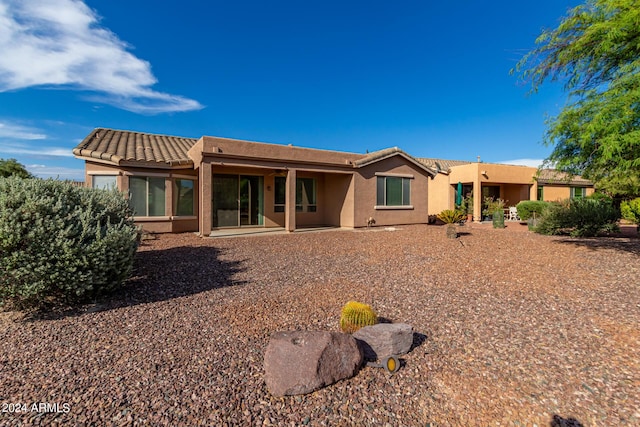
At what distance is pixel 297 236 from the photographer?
13.4 m

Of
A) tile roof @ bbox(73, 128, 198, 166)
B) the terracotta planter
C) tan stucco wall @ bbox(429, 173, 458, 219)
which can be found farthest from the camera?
tan stucco wall @ bbox(429, 173, 458, 219)

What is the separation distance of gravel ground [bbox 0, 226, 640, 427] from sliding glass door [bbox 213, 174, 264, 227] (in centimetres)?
709

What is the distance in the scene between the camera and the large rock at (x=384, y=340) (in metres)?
3.84

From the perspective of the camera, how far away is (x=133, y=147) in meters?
15.0

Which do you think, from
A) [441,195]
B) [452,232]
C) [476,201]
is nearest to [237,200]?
[452,232]

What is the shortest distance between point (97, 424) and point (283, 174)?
13.6m

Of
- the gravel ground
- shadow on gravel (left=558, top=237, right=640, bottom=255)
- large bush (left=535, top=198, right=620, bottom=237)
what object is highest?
large bush (left=535, top=198, right=620, bottom=237)

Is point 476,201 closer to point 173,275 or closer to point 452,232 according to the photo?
point 452,232

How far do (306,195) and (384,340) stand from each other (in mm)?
14049

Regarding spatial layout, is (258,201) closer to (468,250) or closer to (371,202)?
(371,202)

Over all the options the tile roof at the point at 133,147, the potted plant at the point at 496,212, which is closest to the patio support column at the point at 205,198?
the tile roof at the point at 133,147

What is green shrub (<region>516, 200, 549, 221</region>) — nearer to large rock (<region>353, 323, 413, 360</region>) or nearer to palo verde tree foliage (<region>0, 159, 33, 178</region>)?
large rock (<region>353, 323, 413, 360</region>)

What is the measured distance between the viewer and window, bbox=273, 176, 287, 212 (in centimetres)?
1662

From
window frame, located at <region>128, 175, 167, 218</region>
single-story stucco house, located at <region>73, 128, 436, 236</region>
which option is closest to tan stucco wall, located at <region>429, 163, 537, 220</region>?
single-story stucco house, located at <region>73, 128, 436, 236</region>
